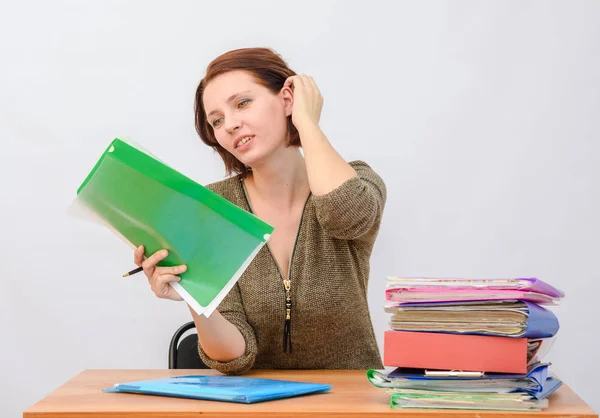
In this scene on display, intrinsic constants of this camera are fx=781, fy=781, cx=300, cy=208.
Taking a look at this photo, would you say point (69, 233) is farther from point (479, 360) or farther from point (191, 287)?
point (479, 360)

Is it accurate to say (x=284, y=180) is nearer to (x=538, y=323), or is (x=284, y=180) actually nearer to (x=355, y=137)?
(x=538, y=323)

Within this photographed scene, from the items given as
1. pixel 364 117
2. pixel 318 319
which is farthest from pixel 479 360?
pixel 364 117

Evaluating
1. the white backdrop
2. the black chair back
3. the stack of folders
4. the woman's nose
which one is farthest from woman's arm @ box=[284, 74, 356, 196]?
the white backdrop

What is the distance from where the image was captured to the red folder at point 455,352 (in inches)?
43.6

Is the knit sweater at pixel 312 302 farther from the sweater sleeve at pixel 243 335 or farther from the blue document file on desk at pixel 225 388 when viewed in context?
the blue document file on desk at pixel 225 388

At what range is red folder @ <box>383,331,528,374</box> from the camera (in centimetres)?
111

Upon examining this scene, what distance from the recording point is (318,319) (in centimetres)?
171

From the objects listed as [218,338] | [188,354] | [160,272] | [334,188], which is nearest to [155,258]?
[160,272]

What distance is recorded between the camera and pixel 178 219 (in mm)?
1253

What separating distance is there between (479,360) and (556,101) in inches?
70.2

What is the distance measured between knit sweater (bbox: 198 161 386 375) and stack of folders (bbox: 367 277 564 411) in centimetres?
47

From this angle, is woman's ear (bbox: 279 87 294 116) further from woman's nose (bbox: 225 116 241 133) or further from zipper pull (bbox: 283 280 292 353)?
zipper pull (bbox: 283 280 292 353)

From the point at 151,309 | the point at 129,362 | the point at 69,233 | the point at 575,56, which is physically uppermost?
the point at 575,56

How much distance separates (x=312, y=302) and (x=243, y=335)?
194 millimetres
